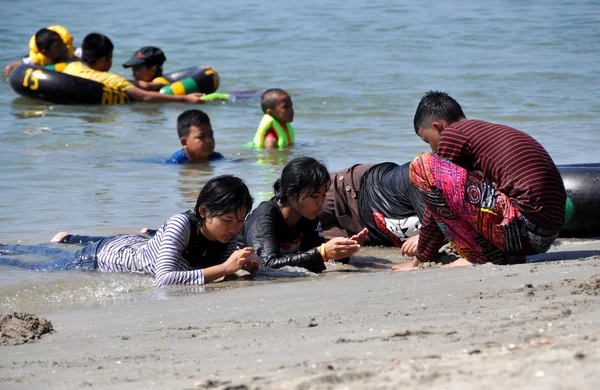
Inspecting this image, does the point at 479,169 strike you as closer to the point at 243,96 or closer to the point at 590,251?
the point at 590,251

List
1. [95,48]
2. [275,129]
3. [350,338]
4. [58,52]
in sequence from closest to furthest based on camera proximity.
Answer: [350,338] → [275,129] → [95,48] → [58,52]

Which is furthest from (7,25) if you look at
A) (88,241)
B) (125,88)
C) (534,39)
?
(88,241)

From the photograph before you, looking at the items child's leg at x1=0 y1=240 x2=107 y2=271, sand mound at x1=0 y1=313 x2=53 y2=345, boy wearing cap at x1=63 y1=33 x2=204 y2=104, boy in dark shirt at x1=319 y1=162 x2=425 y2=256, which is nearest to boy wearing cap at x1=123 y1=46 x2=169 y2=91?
boy wearing cap at x1=63 y1=33 x2=204 y2=104

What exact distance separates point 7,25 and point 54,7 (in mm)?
3836

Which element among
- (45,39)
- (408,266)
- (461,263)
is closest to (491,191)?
(461,263)

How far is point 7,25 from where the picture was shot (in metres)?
22.3

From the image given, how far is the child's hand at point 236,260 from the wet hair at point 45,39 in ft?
32.4

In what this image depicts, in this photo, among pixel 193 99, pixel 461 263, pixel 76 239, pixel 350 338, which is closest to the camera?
pixel 350 338

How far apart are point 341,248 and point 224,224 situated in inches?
29.8

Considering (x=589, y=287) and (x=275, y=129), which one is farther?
(x=275, y=129)

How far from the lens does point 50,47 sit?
46.7 feet

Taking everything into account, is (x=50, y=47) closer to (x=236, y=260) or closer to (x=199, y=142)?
(x=199, y=142)

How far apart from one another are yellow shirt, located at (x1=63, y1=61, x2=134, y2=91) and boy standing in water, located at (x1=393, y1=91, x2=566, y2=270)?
384 inches

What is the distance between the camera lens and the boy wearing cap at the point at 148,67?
14062mm
